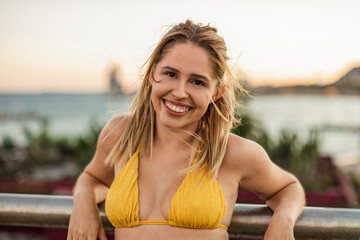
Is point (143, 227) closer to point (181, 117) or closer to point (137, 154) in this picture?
point (137, 154)

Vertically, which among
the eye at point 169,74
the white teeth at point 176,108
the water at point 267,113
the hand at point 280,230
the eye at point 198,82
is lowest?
the water at point 267,113

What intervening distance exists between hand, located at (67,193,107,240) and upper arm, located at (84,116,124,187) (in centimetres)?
44

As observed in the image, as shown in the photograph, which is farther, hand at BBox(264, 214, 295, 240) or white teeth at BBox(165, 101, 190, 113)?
white teeth at BBox(165, 101, 190, 113)

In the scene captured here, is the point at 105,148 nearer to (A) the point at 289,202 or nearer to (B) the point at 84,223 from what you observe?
(B) the point at 84,223

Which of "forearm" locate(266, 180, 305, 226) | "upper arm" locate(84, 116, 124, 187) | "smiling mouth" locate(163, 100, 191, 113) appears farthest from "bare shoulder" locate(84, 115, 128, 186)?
"forearm" locate(266, 180, 305, 226)

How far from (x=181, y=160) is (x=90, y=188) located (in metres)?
0.47

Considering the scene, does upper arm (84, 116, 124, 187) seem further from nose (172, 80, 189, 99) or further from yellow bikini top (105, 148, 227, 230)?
nose (172, 80, 189, 99)

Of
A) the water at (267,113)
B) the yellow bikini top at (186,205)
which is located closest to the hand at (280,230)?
the yellow bikini top at (186,205)

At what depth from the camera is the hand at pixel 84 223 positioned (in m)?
1.34

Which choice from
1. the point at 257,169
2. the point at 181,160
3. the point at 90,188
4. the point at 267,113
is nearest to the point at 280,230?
the point at 257,169

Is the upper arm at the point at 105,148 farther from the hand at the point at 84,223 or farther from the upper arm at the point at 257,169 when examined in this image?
the upper arm at the point at 257,169

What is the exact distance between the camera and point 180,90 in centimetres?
154

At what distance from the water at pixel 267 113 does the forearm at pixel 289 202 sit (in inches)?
474

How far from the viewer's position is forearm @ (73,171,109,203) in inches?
61.1
